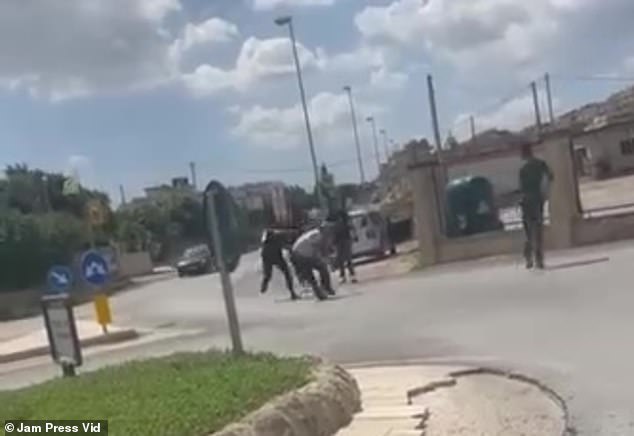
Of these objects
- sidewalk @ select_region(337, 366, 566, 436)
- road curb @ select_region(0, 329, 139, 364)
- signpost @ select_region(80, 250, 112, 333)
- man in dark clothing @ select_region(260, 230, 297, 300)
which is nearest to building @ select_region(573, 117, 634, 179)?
man in dark clothing @ select_region(260, 230, 297, 300)

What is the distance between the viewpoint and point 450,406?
9.73 metres

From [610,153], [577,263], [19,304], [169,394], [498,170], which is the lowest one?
[19,304]

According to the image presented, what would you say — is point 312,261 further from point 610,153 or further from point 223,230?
point 610,153

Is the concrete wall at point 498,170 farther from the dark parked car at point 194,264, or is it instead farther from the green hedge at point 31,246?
the dark parked car at point 194,264

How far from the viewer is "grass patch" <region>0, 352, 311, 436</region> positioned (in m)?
7.51

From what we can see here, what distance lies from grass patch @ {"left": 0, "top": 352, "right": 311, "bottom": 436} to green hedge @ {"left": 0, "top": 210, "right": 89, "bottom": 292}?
43551 millimetres

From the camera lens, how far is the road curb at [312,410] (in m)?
A: 7.62

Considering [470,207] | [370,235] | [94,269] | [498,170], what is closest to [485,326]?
[94,269]

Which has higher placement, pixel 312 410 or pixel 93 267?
pixel 93 267

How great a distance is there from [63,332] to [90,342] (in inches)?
390

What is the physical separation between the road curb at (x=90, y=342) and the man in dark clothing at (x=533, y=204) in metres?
7.62

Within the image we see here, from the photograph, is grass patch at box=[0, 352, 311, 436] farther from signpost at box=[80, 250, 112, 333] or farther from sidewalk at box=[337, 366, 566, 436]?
signpost at box=[80, 250, 112, 333]

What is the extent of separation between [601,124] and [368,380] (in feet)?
161

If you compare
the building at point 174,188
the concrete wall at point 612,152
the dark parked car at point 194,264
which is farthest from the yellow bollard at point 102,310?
the building at point 174,188
